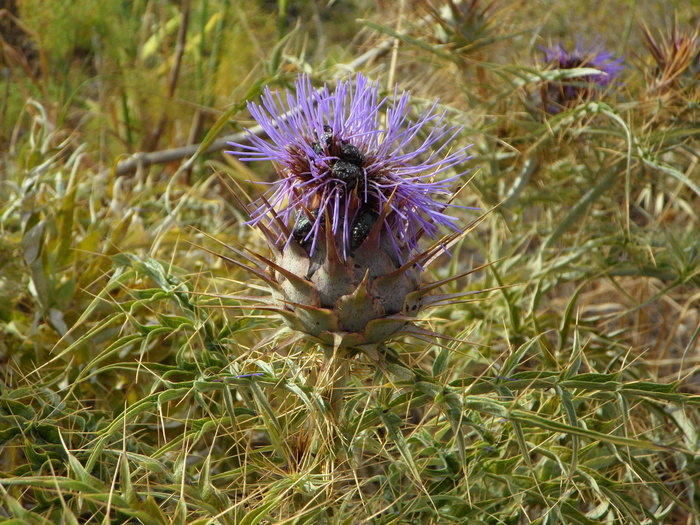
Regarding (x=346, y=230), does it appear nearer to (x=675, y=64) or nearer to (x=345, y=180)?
(x=345, y=180)

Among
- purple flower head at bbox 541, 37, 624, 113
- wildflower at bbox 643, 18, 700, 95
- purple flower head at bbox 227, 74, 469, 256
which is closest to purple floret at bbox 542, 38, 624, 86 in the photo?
purple flower head at bbox 541, 37, 624, 113

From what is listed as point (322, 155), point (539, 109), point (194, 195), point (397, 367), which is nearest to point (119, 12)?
point (194, 195)

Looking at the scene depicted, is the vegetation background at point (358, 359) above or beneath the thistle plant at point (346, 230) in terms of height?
beneath

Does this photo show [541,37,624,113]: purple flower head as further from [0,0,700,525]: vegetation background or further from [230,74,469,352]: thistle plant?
[230,74,469,352]: thistle plant

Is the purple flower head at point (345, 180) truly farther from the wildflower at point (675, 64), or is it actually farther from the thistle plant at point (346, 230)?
the wildflower at point (675, 64)

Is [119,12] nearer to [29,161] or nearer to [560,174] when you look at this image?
[29,161]

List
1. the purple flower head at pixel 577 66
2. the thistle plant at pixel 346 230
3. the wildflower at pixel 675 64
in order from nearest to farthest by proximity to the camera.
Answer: the thistle plant at pixel 346 230, the wildflower at pixel 675 64, the purple flower head at pixel 577 66

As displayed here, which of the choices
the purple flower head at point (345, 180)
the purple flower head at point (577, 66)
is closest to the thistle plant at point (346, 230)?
the purple flower head at point (345, 180)
